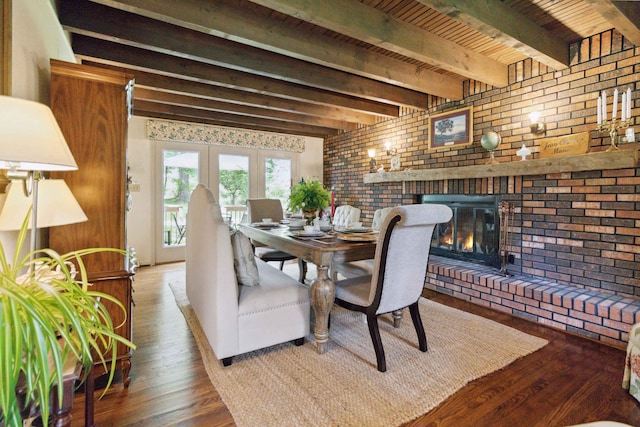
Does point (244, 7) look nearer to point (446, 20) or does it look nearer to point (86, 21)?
point (86, 21)

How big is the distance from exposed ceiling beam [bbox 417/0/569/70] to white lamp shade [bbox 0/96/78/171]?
194 centimetres

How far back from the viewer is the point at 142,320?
2.57m

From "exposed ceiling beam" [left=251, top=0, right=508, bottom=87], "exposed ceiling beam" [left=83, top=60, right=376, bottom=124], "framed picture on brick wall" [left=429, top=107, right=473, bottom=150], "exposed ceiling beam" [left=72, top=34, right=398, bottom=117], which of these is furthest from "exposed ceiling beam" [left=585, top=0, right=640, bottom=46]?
"exposed ceiling beam" [left=83, top=60, right=376, bottom=124]

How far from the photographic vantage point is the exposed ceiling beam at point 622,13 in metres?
1.83

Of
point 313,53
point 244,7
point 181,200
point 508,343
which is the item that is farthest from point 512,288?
point 181,200

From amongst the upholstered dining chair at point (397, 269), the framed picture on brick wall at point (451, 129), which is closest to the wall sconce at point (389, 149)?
the framed picture on brick wall at point (451, 129)

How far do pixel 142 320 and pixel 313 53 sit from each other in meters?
2.63

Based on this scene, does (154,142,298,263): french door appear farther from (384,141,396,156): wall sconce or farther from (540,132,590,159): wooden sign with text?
(540,132,590,159): wooden sign with text

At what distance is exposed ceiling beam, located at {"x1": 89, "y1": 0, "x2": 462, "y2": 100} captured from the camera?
2.01 meters

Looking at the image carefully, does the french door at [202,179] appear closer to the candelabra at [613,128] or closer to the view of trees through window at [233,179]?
the view of trees through window at [233,179]

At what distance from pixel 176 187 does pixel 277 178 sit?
1.74 metres

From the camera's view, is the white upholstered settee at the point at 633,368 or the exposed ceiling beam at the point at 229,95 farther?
the exposed ceiling beam at the point at 229,95

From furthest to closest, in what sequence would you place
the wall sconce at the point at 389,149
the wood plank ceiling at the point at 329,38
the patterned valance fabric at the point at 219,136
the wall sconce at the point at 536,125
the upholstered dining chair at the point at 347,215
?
the patterned valance fabric at the point at 219,136
the wall sconce at the point at 389,149
the upholstered dining chair at the point at 347,215
the wall sconce at the point at 536,125
the wood plank ceiling at the point at 329,38

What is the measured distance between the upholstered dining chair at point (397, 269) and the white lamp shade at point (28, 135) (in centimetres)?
142
